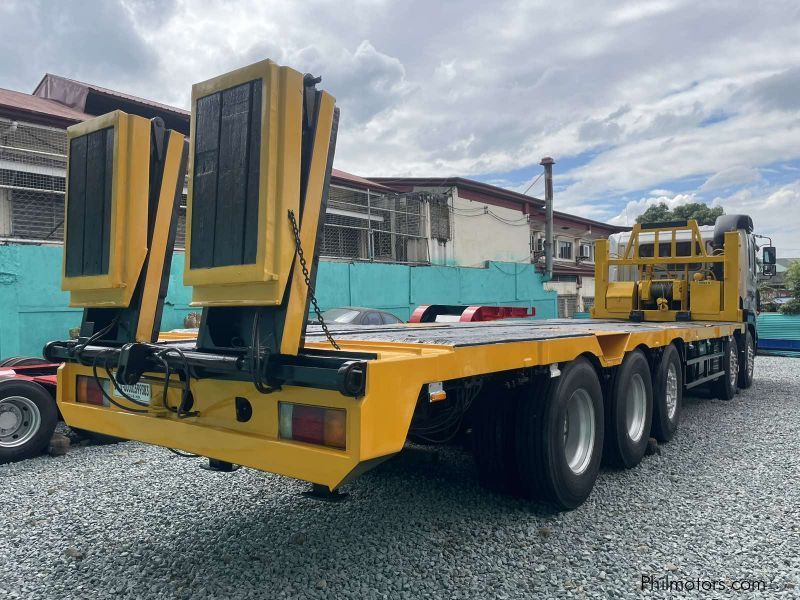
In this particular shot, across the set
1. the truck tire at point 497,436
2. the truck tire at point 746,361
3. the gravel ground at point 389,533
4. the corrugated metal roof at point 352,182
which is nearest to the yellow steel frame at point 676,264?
the truck tire at point 746,361

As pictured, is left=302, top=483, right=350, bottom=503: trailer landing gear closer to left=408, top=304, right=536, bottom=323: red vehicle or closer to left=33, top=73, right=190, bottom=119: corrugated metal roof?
left=408, top=304, right=536, bottom=323: red vehicle

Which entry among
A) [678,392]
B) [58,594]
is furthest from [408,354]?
[678,392]

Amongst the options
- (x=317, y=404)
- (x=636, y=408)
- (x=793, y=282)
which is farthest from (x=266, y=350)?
(x=793, y=282)

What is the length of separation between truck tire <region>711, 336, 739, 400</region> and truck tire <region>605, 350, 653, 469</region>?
379 cm

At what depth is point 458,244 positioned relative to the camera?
2373 cm

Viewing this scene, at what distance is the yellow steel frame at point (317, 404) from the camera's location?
255 cm

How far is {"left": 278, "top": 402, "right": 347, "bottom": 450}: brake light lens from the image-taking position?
2.63 m

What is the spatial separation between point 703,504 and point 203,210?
384cm

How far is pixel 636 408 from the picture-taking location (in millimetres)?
5348

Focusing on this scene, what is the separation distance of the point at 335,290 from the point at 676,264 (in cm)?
896

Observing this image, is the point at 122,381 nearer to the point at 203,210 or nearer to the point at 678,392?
the point at 203,210

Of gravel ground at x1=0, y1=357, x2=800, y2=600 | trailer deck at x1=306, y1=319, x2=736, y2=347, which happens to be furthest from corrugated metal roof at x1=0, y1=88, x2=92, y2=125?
trailer deck at x1=306, y1=319, x2=736, y2=347

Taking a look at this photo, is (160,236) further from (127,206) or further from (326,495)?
(326,495)

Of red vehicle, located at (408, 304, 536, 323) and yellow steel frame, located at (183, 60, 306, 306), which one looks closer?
yellow steel frame, located at (183, 60, 306, 306)
